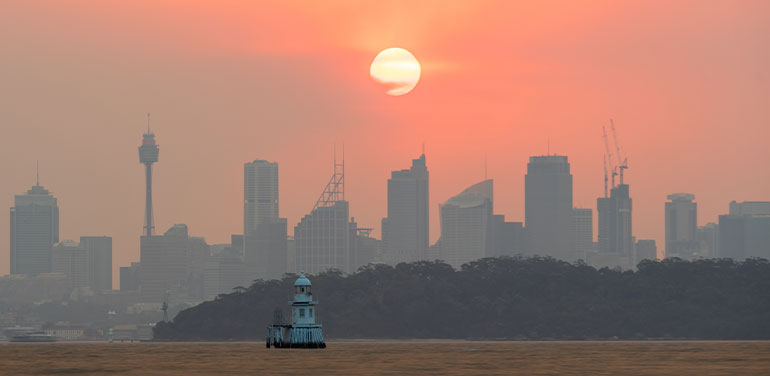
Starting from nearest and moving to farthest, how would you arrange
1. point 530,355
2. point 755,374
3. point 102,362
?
1. point 755,374
2. point 102,362
3. point 530,355

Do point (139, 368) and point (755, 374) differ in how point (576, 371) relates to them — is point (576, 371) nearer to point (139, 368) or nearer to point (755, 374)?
point (755, 374)

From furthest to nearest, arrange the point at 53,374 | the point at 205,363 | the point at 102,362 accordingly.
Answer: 1. the point at 102,362
2. the point at 205,363
3. the point at 53,374

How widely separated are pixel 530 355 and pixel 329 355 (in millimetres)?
27869

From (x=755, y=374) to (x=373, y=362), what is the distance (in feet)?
164

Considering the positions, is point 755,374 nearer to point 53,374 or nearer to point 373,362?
point 373,362

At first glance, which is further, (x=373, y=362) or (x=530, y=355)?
(x=530, y=355)

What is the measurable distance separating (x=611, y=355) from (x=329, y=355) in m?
38.1

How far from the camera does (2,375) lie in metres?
148

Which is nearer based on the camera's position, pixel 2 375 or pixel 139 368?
pixel 2 375

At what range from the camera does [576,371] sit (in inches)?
5753

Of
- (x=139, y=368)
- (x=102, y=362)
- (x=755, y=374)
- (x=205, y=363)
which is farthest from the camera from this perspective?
(x=102, y=362)

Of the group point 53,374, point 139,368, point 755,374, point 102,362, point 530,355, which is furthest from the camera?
point 530,355

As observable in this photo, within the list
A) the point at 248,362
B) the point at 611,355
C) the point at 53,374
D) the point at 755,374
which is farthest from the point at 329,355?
the point at 755,374

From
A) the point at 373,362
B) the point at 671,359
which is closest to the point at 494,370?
the point at 373,362
